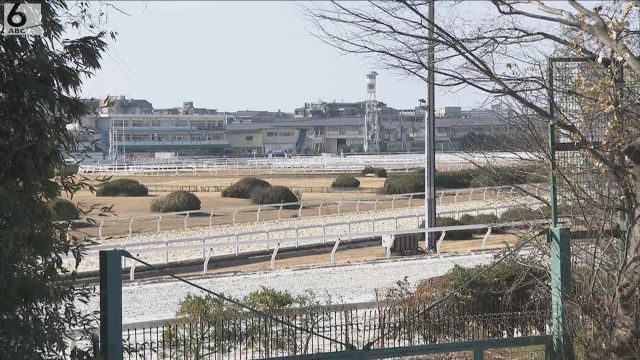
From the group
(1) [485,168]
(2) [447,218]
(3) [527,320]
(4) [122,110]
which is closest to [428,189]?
(2) [447,218]

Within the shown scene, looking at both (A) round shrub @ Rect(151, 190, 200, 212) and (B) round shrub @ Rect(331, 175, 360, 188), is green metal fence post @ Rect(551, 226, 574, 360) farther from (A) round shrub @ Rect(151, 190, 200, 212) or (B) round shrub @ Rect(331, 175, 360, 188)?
(B) round shrub @ Rect(331, 175, 360, 188)

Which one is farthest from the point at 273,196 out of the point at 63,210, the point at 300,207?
the point at 63,210

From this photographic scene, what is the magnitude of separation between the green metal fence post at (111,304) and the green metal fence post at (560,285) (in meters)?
3.63

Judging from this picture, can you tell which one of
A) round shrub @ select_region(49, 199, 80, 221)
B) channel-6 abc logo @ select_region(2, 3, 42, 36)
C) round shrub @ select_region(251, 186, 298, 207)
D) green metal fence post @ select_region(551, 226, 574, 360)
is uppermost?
channel-6 abc logo @ select_region(2, 3, 42, 36)

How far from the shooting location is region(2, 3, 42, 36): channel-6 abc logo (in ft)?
17.6

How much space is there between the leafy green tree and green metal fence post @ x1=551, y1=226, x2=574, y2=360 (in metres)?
3.91

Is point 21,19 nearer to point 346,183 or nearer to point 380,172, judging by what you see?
point 346,183

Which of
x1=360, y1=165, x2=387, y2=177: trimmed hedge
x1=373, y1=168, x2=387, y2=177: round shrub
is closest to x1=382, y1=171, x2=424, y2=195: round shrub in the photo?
x1=373, y1=168, x2=387, y2=177: round shrub

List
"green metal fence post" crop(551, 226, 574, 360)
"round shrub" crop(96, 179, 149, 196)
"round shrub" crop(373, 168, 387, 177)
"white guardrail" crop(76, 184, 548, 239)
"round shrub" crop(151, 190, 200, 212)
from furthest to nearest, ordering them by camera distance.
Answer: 1. "round shrub" crop(373, 168, 387, 177)
2. "round shrub" crop(96, 179, 149, 196)
3. "round shrub" crop(151, 190, 200, 212)
4. "white guardrail" crop(76, 184, 548, 239)
5. "green metal fence post" crop(551, 226, 574, 360)

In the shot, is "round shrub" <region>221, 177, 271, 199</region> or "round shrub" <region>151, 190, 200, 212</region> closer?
"round shrub" <region>151, 190, 200, 212</region>

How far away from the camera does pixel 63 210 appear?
5.73m

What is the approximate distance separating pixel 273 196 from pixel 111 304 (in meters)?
39.4

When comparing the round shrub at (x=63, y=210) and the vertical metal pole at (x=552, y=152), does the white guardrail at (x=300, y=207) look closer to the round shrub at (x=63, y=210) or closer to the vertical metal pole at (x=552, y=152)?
the vertical metal pole at (x=552, y=152)

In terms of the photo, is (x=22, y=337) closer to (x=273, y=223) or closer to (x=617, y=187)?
(x=617, y=187)
